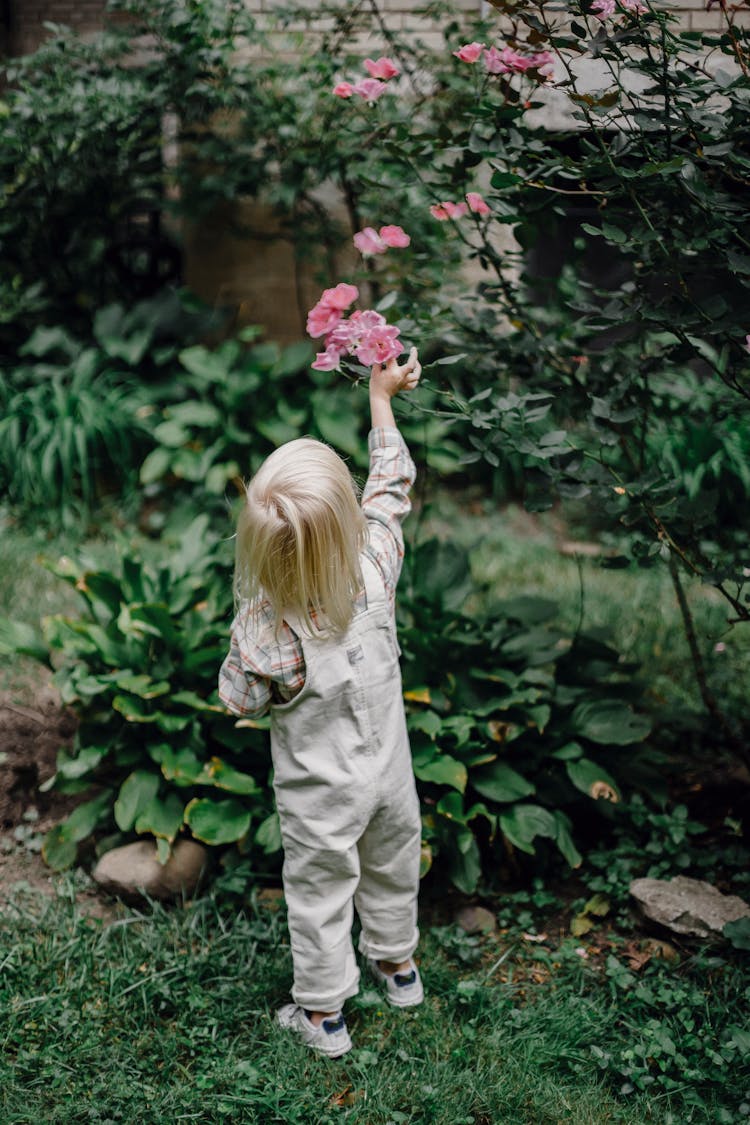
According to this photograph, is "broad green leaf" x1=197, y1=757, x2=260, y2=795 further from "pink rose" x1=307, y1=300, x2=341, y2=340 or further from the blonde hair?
"pink rose" x1=307, y1=300, x2=341, y2=340

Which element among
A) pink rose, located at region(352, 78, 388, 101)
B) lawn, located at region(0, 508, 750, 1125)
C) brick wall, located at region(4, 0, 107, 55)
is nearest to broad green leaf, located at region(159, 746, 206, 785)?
lawn, located at region(0, 508, 750, 1125)

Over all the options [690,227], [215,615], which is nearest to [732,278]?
[690,227]

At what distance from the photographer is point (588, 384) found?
3152mm

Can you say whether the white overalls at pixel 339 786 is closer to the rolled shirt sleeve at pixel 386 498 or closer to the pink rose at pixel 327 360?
the rolled shirt sleeve at pixel 386 498

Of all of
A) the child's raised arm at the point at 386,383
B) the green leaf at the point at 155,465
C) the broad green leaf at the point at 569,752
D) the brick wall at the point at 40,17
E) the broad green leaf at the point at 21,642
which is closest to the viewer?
the child's raised arm at the point at 386,383

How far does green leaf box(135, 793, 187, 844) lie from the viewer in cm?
277

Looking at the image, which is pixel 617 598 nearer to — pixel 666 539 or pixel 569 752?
pixel 569 752

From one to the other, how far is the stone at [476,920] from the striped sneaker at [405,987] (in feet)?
0.94

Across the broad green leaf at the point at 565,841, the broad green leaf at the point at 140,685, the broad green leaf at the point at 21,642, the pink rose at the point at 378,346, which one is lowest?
the broad green leaf at the point at 565,841

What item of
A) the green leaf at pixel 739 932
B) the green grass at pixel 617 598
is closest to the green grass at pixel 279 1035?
the green leaf at pixel 739 932

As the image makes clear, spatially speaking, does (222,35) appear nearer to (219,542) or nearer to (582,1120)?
(219,542)

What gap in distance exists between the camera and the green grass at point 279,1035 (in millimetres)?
2182

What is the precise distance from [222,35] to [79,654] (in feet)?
9.73

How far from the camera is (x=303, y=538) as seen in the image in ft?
6.66
